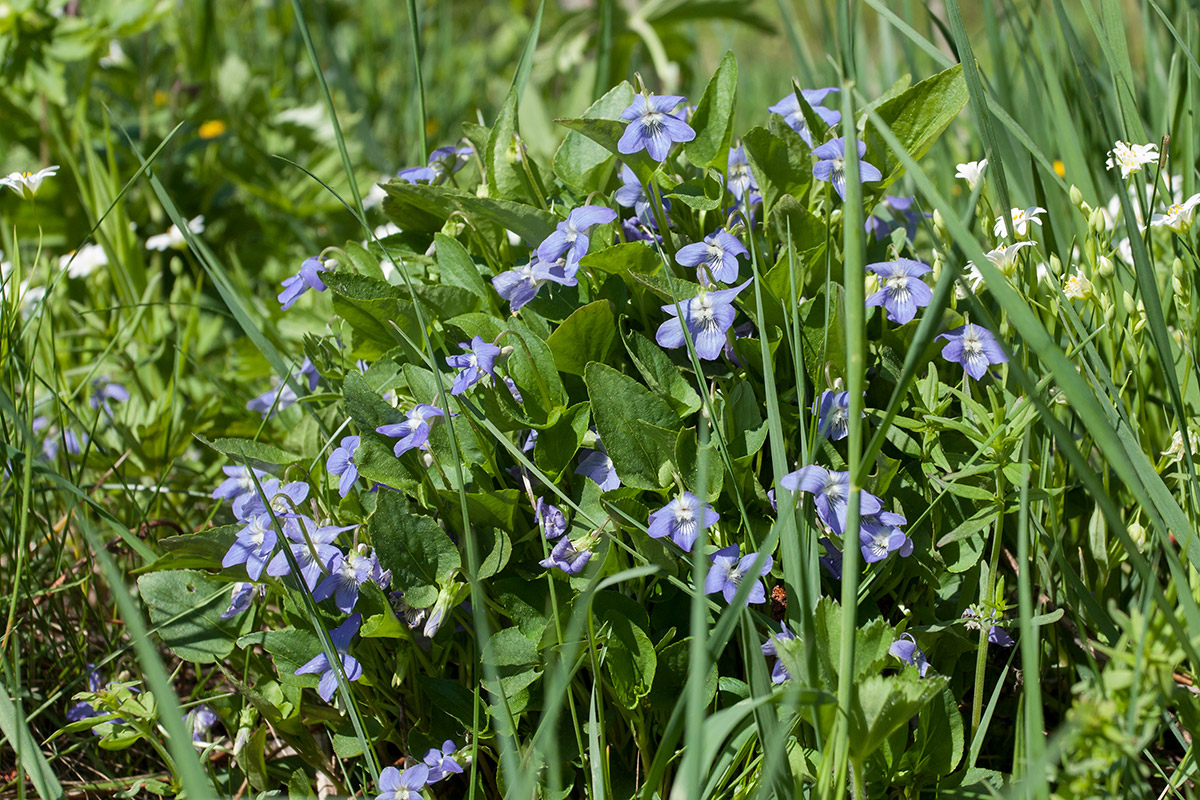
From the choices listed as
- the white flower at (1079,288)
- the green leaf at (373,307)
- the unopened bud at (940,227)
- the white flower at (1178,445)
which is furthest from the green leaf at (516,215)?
the white flower at (1178,445)

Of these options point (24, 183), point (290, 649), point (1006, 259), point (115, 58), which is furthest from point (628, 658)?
point (115, 58)

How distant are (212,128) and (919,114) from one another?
98.6 inches

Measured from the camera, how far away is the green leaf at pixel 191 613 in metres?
1.18

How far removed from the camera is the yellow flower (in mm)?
2955

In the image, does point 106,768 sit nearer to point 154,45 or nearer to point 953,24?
point 953,24

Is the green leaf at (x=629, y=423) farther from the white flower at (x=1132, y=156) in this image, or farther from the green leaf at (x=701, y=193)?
the white flower at (x=1132, y=156)

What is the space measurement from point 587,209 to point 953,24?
1.49 ft

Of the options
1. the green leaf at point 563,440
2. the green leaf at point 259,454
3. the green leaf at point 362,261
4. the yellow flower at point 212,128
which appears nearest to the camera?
the green leaf at point 563,440

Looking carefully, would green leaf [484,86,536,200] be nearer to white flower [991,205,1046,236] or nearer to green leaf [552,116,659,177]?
green leaf [552,116,659,177]

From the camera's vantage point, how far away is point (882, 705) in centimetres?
85

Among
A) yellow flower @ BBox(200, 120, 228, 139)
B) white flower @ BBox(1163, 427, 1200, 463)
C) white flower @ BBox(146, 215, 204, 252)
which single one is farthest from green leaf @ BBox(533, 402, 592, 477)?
yellow flower @ BBox(200, 120, 228, 139)

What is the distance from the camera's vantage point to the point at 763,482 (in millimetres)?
1177

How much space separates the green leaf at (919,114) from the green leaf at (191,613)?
0.98 meters

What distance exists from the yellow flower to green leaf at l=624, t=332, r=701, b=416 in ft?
7.62
